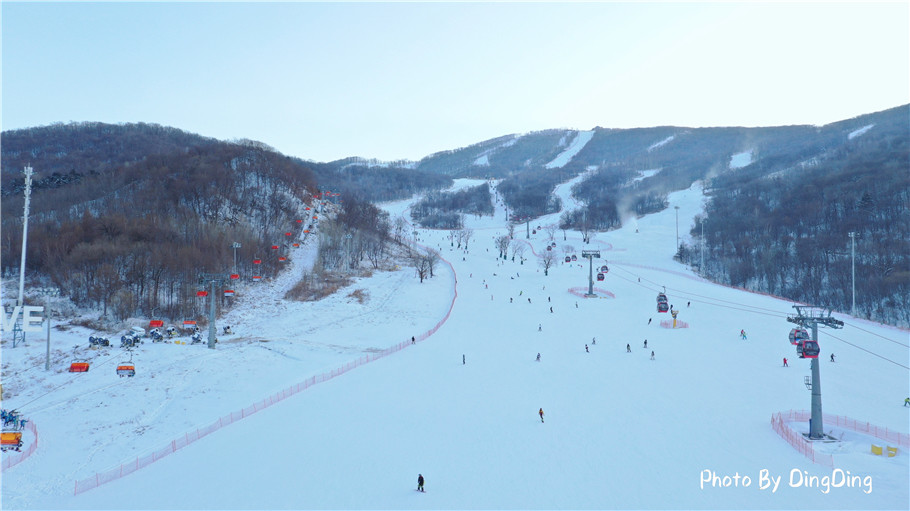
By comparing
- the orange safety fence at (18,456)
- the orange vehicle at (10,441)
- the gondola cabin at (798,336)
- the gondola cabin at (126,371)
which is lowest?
the orange safety fence at (18,456)

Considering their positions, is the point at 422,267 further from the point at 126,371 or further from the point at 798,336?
the point at 798,336

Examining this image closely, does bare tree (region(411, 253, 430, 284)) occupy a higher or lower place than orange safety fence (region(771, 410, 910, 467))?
higher

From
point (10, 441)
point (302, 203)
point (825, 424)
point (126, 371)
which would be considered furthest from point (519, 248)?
point (10, 441)

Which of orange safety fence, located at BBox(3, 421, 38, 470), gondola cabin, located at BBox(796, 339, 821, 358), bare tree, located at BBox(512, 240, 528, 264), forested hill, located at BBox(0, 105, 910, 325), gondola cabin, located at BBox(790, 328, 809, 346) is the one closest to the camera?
orange safety fence, located at BBox(3, 421, 38, 470)

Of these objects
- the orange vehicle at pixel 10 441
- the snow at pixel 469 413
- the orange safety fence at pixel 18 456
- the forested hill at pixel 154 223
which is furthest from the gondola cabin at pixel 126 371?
the forested hill at pixel 154 223

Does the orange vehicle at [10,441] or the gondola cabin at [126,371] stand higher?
the gondola cabin at [126,371]

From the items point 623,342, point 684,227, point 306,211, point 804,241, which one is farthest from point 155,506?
point 684,227

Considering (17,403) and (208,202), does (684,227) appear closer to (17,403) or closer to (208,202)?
(208,202)

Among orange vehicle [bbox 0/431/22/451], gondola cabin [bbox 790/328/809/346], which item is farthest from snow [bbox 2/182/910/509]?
gondola cabin [bbox 790/328/809/346]

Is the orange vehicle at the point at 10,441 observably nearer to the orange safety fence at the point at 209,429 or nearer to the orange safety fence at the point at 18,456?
the orange safety fence at the point at 18,456

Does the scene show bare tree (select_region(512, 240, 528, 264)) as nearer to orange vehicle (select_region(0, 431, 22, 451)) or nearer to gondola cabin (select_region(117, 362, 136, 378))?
gondola cabin (select_region(117, 362, 136, 378))
